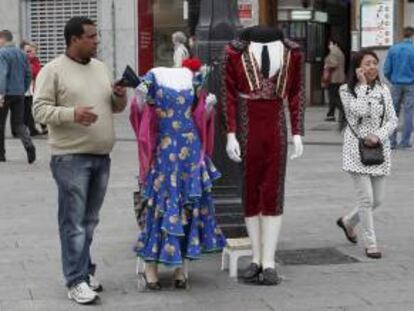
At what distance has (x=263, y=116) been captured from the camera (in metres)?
6.85

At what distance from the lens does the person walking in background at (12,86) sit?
14.2m

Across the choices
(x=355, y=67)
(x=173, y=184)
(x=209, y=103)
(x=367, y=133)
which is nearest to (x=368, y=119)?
(x=367, y=133)

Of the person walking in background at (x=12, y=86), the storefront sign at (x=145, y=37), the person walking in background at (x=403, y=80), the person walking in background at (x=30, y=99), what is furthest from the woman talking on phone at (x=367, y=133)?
the storefront sign at (x=145, y=37)

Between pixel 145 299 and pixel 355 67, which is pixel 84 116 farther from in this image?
pixel 355 67

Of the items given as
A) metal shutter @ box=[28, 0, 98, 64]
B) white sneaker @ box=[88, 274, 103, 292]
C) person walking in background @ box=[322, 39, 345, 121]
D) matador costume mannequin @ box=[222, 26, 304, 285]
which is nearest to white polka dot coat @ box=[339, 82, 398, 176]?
matador costume mannequin @ box=[222, 26, 304, 285]

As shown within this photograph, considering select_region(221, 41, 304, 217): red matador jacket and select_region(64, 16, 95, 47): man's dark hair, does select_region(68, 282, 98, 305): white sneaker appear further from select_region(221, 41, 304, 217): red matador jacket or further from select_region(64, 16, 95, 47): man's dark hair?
select_region(64, 16, 95, 47): man's dark hair

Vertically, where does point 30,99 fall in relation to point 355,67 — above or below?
below

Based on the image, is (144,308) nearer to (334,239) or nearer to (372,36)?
(334,239)

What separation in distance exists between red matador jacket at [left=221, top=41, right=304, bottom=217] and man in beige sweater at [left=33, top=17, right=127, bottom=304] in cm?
91

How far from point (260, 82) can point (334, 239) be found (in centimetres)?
224

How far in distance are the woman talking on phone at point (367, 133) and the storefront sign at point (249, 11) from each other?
14.4 m

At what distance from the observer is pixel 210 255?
7863mm

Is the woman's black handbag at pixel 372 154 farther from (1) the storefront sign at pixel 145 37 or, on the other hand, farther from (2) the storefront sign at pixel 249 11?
(1) the storefront sign at pixel 145 37

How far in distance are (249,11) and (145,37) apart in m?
2.51
